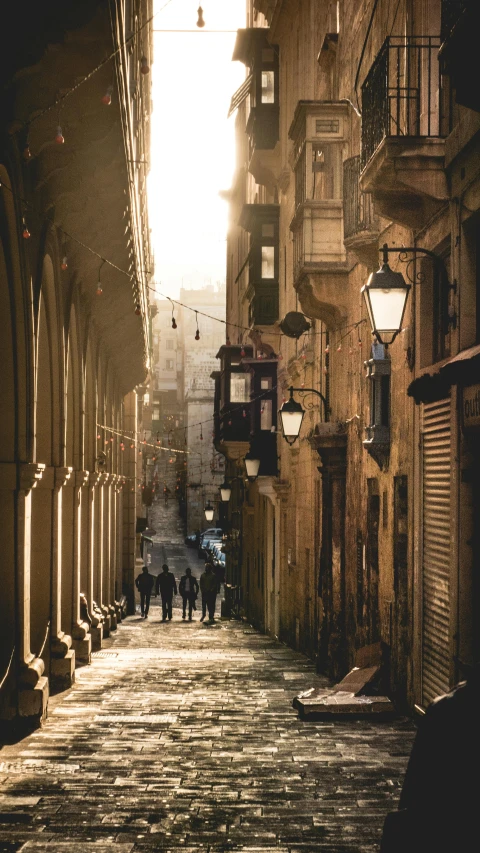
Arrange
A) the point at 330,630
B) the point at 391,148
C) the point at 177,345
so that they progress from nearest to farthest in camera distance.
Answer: the point at 391,148 < the point at 330,630 < the point at 177,345

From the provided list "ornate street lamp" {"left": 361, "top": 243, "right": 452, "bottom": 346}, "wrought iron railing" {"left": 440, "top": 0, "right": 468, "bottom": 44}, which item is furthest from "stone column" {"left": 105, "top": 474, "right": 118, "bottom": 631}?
"wrought iron railing" {"left": 440, "top": 0, "right": 468, "bottom": 44}

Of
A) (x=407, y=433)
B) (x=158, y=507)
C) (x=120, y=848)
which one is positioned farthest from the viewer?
(x=158, y=507)

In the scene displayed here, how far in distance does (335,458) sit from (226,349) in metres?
24.4

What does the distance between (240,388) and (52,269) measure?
2702 cm

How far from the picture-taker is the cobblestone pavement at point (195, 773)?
22.9ft

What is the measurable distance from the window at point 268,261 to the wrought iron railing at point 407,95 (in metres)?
17.2

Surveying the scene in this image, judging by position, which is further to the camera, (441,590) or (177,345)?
(177,345)

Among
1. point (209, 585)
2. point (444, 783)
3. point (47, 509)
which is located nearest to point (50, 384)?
point (47, 509)

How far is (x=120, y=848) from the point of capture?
669cm

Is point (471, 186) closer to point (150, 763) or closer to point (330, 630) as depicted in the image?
point (150, 763)

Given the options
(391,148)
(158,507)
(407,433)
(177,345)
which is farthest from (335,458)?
(177,345)

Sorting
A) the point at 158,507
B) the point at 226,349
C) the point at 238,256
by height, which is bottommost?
the point at 158,507

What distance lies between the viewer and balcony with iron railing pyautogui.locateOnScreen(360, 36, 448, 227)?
9977mm

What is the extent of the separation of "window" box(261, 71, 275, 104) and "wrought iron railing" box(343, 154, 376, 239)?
595 inches
